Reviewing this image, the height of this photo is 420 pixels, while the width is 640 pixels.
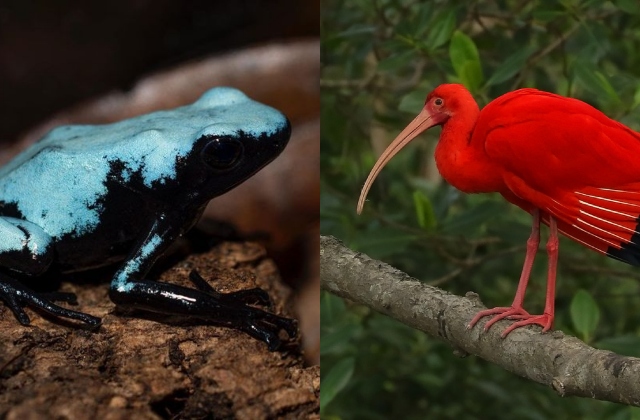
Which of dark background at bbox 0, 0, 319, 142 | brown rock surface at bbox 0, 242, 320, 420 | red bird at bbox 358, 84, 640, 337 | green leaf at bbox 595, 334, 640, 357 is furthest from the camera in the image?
dark background at bbox 0, 0, 319, 142

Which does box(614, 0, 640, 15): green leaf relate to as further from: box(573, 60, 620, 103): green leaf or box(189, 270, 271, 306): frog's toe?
box(189, 270, 271, 306): frog's toe

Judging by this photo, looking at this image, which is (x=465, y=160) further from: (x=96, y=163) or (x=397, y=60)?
(x=96, y=163)

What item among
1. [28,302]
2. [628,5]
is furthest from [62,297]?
[628,5]

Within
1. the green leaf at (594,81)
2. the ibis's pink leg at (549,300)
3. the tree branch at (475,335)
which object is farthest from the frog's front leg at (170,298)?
the green leaf at (594,81)

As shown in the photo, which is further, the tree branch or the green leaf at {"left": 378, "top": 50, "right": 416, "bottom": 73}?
the green leaf at {"left": 378, "top": 50, "right": 416, "bottom": 73}

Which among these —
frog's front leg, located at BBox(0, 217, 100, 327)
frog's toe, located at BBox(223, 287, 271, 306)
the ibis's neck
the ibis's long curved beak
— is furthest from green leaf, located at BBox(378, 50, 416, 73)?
frog's front leg, located at BBox(0, 217, 100, 327)

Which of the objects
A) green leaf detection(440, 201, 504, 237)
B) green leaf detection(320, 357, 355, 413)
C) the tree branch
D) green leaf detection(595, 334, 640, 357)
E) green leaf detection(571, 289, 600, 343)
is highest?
green leaf detection(440, 201, 504, 237)

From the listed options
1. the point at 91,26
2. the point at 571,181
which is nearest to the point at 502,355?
the point at 571,181

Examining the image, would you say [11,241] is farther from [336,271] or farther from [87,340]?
[336,271]
